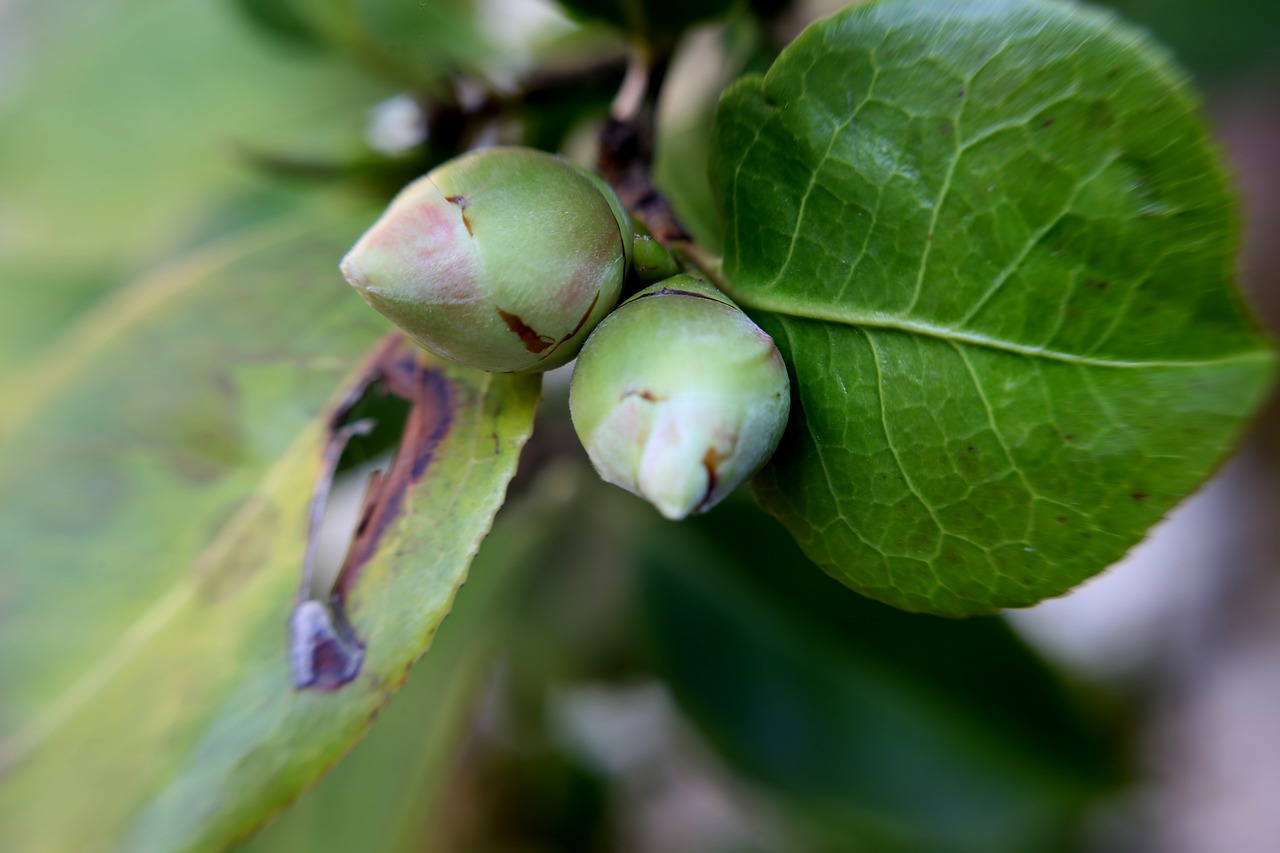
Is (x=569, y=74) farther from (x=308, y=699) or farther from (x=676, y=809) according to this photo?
(x=676, y=809)

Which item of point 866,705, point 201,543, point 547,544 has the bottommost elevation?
point 866,705

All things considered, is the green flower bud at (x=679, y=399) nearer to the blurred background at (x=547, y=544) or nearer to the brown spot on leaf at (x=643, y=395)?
the brown spot on leaf at (x=643, y=395)

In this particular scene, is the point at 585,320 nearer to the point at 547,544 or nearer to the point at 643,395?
the point at 643,395

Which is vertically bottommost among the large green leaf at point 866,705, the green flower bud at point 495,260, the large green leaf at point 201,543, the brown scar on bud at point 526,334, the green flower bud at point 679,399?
the large green leaf at point 866,705

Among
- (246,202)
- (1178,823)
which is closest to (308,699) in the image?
(246,202)

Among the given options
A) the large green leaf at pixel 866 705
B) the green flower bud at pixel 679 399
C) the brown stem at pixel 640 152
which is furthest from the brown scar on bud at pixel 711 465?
the large green leaf at pixel 866 705

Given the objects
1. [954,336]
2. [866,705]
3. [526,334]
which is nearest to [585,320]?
[526,334]
